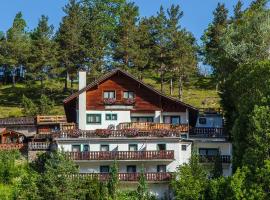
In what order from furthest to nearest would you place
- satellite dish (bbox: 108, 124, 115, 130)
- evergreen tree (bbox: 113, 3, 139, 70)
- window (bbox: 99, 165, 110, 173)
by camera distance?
evergreen tree (bbox: 113, 3, 139, 70) < satellite dish (bbox: 108, 124, 115, 130) < window (bbox: 99, 165, 110, 173)

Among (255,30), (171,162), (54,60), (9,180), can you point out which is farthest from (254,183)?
(54,60)

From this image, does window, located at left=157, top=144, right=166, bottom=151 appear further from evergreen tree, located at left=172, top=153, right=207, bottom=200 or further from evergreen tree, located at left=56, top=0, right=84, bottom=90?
evergreen tree, located at left=56, top=0, right=84, bottom=90

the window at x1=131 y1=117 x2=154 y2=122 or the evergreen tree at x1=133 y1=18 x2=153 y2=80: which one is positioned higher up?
the evergreen tree at x1=133 y1=18 x2=153 y2=80

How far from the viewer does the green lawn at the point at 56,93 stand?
95181 millimetres

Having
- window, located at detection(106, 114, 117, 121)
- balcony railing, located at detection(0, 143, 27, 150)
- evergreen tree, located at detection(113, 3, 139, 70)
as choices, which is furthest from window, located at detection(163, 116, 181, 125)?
evergreen tree, located at detection(113, 3, 139, 70)

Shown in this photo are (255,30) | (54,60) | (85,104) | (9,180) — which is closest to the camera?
(9,180)

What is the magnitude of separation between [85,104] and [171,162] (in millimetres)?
11097

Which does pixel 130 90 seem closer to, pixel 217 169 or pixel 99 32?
pixel 217 169

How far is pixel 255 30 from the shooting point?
234ft

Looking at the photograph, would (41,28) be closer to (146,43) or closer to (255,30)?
(146,43)

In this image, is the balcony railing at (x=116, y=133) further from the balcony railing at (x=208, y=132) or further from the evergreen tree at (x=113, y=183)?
the evergreen tree at (x=113, y=183)

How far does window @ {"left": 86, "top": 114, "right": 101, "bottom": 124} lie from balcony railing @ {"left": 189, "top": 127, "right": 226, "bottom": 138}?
8.79 meters

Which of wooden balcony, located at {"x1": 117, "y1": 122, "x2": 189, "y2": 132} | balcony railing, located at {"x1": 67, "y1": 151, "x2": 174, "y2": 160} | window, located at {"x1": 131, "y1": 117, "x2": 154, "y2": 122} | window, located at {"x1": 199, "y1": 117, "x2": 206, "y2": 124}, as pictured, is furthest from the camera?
window, located at {"x1": 199, "y1": 117, "x2": 206, "y2": 124}

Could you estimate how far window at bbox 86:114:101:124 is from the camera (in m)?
65.9
